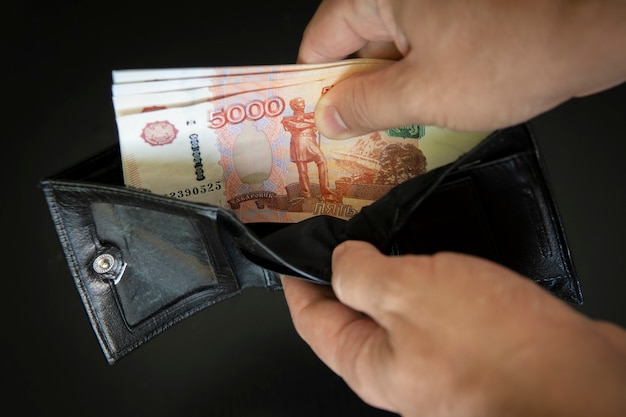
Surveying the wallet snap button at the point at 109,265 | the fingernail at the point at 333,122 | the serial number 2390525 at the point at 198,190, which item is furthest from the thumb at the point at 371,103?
the wallet snap button at the point at 109,265

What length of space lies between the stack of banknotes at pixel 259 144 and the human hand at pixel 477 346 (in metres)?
0.29

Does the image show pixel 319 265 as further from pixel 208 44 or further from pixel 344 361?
pixel 208 44

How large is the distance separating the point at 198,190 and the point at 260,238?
0.14 m

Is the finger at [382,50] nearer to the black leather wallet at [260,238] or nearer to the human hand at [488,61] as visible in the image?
the human hand at [488,61]

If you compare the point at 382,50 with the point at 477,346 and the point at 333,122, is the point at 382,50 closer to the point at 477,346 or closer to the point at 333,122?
the point at 333,122

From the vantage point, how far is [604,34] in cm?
47

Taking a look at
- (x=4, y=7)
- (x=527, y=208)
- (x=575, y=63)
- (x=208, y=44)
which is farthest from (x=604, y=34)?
(x=4, y=7)

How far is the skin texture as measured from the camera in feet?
1.05

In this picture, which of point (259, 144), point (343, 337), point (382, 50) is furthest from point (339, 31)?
point (343, 337)

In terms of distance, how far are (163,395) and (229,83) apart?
0.47 meters

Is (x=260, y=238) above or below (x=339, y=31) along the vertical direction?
below

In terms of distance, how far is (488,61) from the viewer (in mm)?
496

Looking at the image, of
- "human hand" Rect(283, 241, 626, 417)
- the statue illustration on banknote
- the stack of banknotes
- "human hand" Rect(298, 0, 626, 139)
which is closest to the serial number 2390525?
the stack of banknotes

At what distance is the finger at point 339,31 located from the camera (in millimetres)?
616
